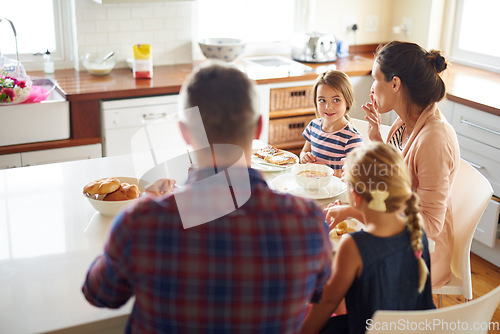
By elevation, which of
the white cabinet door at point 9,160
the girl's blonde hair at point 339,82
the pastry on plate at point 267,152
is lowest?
the white cabinet door at point 9,160

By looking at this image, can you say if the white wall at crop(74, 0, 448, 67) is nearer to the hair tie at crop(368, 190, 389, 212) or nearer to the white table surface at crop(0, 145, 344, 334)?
the white table surface at crop(0, 145, 344, 334)

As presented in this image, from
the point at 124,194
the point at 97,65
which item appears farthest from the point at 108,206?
the point at 97,65

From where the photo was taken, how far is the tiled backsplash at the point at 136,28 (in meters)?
3.46

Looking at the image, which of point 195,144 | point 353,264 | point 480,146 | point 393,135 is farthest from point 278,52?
point 195,144

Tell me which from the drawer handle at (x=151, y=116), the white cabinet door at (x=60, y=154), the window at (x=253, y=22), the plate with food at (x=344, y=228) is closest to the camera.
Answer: the plate with food at (x=344, y=228)

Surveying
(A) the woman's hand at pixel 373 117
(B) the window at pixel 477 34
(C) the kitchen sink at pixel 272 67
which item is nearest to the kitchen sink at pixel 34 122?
(C) the kitchen sink at pixel 272 67

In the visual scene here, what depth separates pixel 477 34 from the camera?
383cm

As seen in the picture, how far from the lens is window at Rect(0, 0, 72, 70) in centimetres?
338

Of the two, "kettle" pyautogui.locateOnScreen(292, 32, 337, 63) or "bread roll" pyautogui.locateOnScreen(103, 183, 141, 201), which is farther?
"kettle" pyautogui.locateOnScreen(292, 32, 337, 63)

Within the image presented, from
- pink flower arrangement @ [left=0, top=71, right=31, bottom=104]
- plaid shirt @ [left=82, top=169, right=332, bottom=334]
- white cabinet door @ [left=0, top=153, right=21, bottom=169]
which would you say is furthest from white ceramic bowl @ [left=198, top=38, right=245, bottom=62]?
plaid shirt @ [left=82, top=169, right=332, bottom=334]

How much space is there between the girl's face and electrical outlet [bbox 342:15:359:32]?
Result: 6.03 ft

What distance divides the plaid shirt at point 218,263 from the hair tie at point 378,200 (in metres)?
0.38

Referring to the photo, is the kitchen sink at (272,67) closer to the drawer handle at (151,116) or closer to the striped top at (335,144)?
the drawer handle at (151,116)

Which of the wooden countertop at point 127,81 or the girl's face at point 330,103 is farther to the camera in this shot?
the wooden countertop at point 127,81
